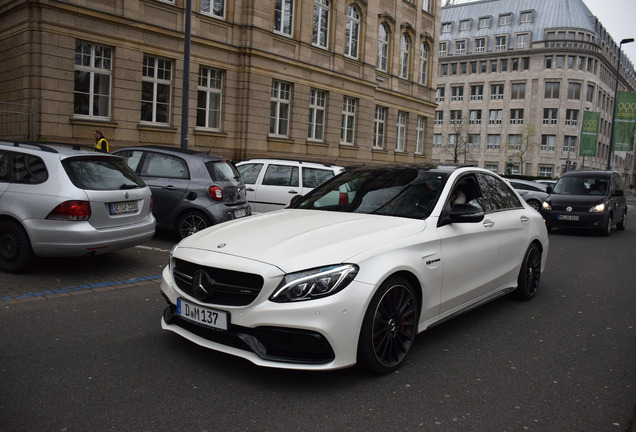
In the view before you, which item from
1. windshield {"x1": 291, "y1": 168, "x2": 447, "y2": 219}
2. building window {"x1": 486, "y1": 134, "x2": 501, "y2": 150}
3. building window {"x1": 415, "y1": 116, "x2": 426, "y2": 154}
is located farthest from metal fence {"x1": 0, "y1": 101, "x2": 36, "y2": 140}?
building window {"x1": 486, "y1": 134, "x2": 501, "y2": 150}

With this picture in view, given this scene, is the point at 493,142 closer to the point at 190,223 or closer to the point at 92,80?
the point at 92,80

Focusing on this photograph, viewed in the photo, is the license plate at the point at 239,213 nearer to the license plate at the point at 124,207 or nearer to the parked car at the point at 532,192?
the license plate at the point at 124,207

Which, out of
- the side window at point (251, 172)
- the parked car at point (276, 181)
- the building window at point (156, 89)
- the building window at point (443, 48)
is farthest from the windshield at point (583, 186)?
the building window at point (443, 48)

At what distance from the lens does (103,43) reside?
61.0 ft

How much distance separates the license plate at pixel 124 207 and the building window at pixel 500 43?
83777 millimetres

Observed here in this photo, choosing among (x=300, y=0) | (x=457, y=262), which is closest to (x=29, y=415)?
(x=457, y=262)

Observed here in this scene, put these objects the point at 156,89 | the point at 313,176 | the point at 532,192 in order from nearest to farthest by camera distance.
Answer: the point at 313,176
the point at 156,89
the point at 532,192

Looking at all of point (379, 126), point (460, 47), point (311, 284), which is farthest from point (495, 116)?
point (311, 284)

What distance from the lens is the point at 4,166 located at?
6.94 m

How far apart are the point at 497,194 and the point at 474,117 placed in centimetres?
8026

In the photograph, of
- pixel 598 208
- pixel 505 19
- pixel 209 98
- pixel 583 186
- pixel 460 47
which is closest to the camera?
pixel 598 208

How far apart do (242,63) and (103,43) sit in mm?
6167

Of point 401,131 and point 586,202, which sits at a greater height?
point 401,131

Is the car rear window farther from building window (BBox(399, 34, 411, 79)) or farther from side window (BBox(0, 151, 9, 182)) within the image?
building window (BBox(399, 34, 411, 79))
